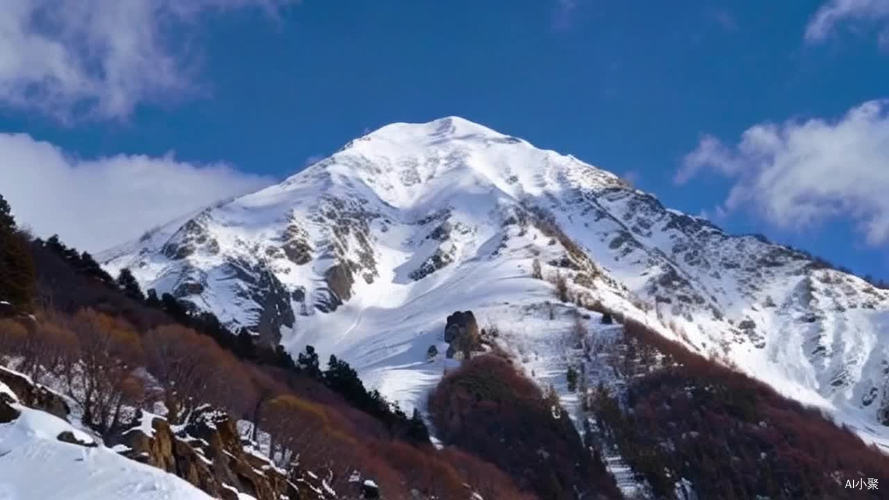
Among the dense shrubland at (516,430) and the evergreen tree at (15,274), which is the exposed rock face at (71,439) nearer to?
the evergreen tree at (15,274)

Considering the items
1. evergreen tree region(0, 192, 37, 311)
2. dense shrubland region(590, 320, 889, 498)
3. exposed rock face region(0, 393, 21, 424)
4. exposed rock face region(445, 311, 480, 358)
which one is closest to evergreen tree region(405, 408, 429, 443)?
dense shrubland region(590, 320, 889, 498)

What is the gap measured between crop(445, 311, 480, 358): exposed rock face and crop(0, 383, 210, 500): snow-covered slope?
157 meters

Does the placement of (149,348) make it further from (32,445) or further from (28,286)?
(32,445)

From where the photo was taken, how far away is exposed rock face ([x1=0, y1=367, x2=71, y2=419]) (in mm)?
27422

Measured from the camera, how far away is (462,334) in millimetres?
186000

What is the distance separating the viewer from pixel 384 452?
71625 mm

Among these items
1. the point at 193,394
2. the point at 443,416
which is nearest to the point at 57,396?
the point at 193,394

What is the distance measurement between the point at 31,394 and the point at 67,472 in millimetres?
7818

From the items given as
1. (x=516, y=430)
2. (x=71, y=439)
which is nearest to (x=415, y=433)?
(x=516, y=430)

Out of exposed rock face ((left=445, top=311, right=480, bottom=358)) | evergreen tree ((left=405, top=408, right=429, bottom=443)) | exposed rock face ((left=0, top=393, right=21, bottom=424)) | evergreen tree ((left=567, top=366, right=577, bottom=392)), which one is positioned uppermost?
exposed rock face ((left=445, top=311, right=480, bottom=358))

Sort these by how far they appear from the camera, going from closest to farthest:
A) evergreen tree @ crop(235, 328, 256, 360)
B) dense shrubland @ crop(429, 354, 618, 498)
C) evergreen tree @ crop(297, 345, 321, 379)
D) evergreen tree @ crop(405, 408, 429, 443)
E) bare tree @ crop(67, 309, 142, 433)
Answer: bare tree @ crop(67, 309, 142, 433)
evergreen tree @ crop(235, 328, 256, 360)
evergreen tree @ crop(405, 408, 429, 443)
evergreen tree @ crop(297, 345, 321, 379)
dense shrubland @ crop(429, 354, 618, 498)

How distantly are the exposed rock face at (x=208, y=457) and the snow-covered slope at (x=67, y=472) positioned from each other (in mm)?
3096

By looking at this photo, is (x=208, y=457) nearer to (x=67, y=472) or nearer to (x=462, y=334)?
(x=67, y=472)

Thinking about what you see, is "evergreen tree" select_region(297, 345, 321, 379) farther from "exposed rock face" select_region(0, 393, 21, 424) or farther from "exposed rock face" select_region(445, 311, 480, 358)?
"exposed rock face" select_region(0, 393, 21, 424)
